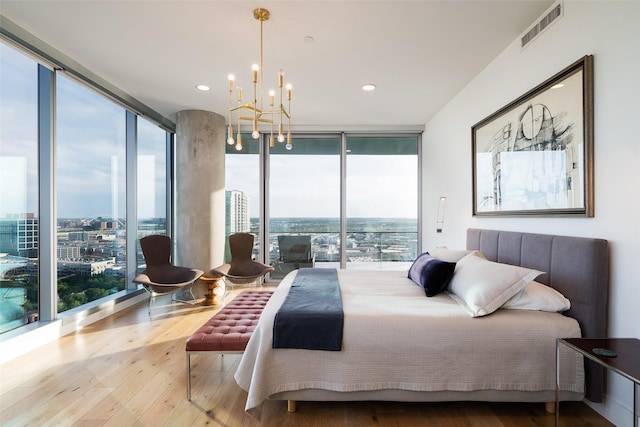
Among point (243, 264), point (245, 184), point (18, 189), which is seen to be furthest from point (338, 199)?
point (18, 189)

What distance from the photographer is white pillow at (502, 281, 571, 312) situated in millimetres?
2072

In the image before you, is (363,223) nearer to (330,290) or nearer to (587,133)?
(330,290)

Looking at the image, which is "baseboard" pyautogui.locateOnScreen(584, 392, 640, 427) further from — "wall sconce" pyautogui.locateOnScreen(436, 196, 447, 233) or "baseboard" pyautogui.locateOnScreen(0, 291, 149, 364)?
"baseboard" pyautogui.locateOnScreen(0, 291, 149, 364)

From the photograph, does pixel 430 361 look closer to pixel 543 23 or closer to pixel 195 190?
pixel 543 23

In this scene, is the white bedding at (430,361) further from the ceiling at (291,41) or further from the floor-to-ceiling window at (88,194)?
the floor-to-ceiling window at (88,194)

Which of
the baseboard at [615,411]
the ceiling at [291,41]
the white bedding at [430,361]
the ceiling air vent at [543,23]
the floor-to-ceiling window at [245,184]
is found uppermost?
the ceiling at [291,41]

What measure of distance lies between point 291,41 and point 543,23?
1969 mm

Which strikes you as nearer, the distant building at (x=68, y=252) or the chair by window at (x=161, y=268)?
the distant building at (x=68, y=252)

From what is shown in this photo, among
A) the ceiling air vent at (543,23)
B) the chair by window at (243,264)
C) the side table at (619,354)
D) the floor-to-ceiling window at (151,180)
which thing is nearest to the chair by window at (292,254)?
the chair by window at (243,264)

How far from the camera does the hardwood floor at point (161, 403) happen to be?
192 cm

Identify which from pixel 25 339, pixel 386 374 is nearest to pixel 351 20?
pixel 386 374

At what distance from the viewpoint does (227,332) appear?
228cm

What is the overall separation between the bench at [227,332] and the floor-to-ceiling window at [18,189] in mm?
1937

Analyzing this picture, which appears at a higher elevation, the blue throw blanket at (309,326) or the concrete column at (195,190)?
the concrete column at (195,190)
